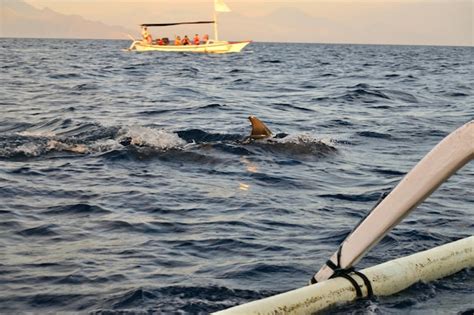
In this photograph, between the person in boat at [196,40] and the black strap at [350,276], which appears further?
the person in boat at [196,40]

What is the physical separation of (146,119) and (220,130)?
344 centimetres

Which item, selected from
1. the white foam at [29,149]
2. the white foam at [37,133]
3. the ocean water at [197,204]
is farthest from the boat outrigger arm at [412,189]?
the white foam at [37,133]

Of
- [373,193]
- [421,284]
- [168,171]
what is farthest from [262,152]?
[421,284]

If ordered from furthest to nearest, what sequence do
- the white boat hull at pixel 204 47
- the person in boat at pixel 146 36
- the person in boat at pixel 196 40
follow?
1. the person in boat at pixel 146 36
2. the person in boat at pixel 196 40
3. the white boat hull at pixel 204 47

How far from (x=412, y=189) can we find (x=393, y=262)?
6.93ft

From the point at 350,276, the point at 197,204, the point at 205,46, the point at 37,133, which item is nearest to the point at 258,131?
the point at 37,133

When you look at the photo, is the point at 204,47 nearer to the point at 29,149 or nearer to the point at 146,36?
the point at 146,36

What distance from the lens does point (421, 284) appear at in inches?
298

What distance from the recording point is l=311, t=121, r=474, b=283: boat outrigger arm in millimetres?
5127

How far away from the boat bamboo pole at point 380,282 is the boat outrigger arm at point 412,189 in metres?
0.29

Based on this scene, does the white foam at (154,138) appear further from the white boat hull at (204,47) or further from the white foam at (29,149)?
the white boat hull at (204,47)

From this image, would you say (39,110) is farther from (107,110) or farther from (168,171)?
(168,171)

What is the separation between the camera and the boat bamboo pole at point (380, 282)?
6172mm

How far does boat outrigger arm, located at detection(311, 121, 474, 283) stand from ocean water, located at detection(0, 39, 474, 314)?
0.79 m
